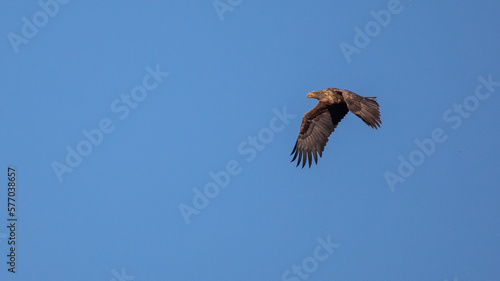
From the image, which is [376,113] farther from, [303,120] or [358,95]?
[303,120]

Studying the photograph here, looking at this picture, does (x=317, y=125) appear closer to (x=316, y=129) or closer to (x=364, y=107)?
(x=316, y=129)

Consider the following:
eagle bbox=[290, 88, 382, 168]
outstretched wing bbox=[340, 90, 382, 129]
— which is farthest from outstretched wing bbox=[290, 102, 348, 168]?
outstretched wing bbox=[340, 90, 382, 129]

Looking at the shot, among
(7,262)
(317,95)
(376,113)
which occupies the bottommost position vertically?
(376,113)

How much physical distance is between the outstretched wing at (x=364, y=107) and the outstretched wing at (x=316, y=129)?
2.58m

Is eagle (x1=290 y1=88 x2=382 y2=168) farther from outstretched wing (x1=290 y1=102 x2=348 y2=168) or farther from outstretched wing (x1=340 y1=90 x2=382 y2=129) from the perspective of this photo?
outstretched wing (x1=340 y1=90 x2=382 y2=129)

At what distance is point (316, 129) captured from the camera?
4209 cm

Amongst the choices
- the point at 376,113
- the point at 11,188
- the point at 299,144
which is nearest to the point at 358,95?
the point at 376,113

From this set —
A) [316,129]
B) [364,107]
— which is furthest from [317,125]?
[364,107]

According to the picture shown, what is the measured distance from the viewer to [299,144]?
4203 centimetres

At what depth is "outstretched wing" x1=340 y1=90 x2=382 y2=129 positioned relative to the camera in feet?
124

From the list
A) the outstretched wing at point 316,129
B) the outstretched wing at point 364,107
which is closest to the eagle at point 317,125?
the outstretched wing at point 316,129

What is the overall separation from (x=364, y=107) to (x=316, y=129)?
4.03 meters

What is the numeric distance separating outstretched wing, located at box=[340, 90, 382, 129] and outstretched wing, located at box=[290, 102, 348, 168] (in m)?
2.58

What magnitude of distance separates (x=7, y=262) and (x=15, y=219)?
174 cm
